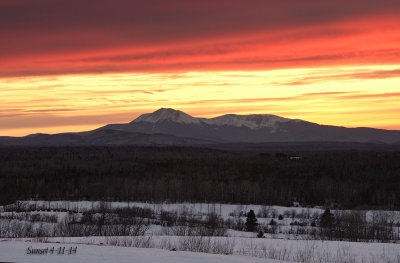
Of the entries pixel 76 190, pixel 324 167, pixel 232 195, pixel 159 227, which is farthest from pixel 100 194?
pixel 324 167

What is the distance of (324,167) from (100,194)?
43173mm

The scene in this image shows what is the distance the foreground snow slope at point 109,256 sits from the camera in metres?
11.8

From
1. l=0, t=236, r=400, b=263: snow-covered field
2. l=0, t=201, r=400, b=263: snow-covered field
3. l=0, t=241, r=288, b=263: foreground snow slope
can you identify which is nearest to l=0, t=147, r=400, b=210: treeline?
l=0, t=201, r=400, b=263: snow-covered field

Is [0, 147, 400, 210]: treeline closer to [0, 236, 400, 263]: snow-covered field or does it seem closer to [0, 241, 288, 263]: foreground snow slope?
[0, 236, 400, 263]: snow-covered field

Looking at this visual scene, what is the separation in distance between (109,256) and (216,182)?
51.9 m

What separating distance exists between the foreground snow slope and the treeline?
121 ft

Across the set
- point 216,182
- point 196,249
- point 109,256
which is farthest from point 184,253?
point 216,182

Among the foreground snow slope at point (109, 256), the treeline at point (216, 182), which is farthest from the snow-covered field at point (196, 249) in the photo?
the treeline at point (216, 182)

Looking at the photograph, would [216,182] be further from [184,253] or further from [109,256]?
[109,256]

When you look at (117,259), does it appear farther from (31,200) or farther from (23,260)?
(31,200)

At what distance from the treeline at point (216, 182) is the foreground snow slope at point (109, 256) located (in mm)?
36746

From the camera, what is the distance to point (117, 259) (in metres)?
12.0

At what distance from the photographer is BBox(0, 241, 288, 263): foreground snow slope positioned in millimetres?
11773

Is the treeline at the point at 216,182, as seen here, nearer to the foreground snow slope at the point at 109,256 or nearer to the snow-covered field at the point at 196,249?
the snow-covered field at the point at 196,249
